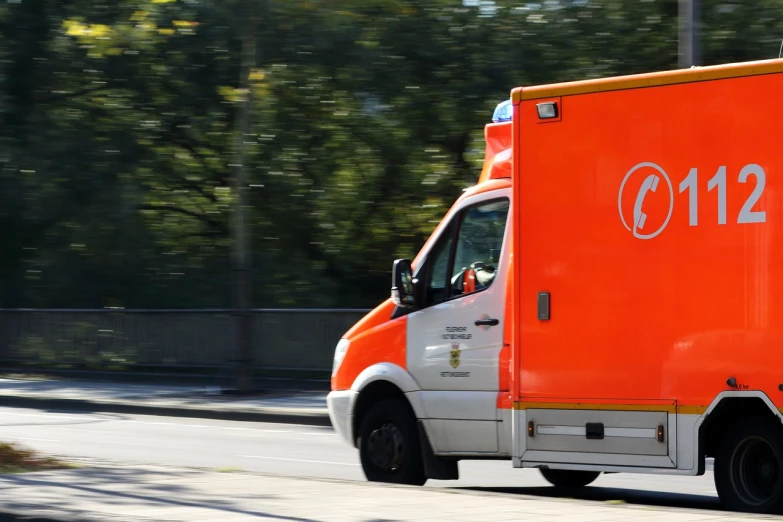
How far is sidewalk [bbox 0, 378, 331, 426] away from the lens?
1841 cm

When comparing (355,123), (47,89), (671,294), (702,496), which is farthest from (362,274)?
(671,294)

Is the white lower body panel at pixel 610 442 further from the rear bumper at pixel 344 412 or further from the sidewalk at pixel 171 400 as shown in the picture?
the sidewalk at pixel 171 400

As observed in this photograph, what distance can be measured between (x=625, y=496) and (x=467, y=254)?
2306 millimetres

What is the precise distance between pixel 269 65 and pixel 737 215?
1953cm

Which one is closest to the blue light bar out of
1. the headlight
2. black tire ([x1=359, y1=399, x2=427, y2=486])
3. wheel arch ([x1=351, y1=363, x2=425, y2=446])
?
wheel arch ([x1=351, y1=363, x2=425, y2=446])

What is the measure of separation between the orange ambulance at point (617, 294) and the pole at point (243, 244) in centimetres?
1081

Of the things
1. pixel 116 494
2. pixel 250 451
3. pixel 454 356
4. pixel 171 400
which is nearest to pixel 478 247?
pixel 454 356

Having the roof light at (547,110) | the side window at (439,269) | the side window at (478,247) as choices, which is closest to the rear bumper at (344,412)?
the side window at (439,269)

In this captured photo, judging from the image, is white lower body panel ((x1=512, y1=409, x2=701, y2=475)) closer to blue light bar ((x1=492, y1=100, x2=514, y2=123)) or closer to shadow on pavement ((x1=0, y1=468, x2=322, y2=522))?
shadow on pavement ((x1=0, y1=468, x2=322, y2=522))

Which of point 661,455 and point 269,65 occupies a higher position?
point 269,65

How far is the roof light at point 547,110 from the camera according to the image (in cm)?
884

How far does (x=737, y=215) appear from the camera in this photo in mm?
7914

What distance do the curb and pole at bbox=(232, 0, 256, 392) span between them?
2.00 m

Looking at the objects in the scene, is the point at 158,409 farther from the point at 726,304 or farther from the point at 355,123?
the point at 726,304
